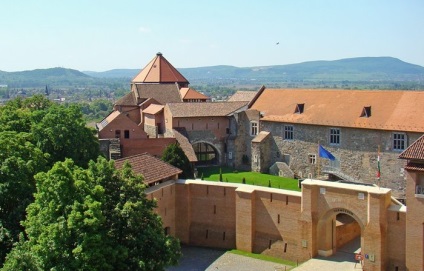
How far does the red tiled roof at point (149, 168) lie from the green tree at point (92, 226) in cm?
788

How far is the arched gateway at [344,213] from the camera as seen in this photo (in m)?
33.0

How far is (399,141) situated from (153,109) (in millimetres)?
26792

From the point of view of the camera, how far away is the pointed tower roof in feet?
237

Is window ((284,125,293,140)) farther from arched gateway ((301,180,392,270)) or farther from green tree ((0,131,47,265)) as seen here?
green tree ((0,131,47,265))

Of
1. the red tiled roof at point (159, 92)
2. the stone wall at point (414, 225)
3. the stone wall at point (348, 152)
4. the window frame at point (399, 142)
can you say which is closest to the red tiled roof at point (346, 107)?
the window frame at point (399, 142)

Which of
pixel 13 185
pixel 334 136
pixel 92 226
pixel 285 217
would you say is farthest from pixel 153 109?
pixel 92 226

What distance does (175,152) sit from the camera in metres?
49.9

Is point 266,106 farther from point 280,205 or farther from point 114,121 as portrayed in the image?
point 280,205

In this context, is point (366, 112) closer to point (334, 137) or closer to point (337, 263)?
point (334, 137)

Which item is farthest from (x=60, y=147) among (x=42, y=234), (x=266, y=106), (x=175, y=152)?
(x=266, y=106)

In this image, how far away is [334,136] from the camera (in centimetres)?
5166

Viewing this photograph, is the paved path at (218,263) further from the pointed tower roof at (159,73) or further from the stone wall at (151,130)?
the pointed tower roof at (159,73)

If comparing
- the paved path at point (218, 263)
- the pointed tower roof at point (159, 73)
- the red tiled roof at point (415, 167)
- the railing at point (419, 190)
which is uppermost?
the pointed tower roof at point (159, 73)

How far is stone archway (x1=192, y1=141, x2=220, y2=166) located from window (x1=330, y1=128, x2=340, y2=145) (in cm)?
1313
